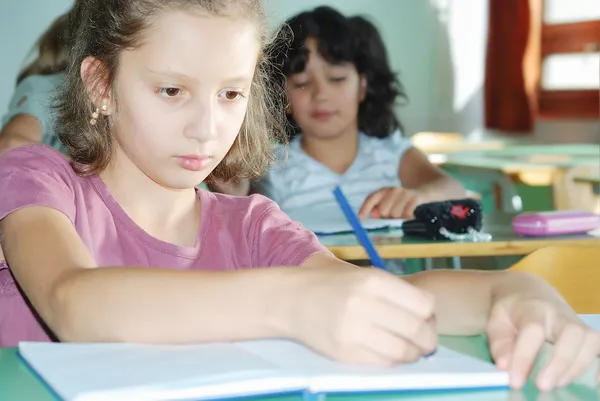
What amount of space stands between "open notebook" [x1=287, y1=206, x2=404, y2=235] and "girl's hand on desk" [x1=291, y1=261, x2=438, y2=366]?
1.10 metres

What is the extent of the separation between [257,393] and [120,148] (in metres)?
0.57

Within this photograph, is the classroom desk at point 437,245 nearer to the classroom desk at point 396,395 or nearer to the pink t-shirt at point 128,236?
the pink t-shirt at point 128,236

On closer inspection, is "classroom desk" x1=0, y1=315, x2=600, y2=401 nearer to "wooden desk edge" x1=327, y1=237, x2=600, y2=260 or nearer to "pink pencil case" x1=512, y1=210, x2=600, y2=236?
"wooden desk edge" x1=327, y1=237, x2=600, y2=260

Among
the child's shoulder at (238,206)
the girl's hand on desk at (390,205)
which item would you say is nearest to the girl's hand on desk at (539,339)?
the child's shoulder at (238,206)

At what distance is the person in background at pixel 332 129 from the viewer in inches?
110

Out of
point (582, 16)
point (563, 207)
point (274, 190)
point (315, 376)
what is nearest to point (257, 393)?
point (315, 376)

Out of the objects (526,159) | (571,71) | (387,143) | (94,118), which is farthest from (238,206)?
(571,71)

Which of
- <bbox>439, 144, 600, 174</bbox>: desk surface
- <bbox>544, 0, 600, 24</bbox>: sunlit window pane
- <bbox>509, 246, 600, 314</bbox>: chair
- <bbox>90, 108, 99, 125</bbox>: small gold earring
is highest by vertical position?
<bbox>90, 108, 99, 125</bbox>: small gold earring

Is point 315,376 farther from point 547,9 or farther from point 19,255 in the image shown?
point 547,9

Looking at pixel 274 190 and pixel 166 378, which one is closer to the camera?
pixel 166 378

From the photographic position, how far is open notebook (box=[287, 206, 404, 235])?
1898 millimetres

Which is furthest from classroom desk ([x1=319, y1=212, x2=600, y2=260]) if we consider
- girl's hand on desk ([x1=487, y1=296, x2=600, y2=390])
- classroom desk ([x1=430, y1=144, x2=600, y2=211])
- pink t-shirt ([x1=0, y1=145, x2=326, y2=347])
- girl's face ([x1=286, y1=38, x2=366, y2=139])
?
classroom desk ([x1=430, y1=144, x2=600, y2=211])

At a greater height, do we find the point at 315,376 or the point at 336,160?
the point at 315,376

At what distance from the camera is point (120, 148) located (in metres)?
1.19
